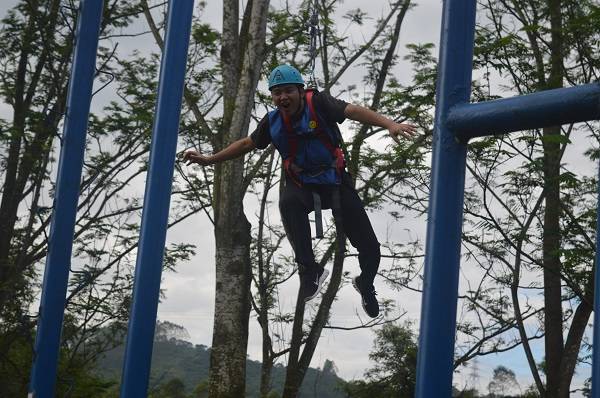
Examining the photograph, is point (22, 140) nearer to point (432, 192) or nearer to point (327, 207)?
point (327, 207)

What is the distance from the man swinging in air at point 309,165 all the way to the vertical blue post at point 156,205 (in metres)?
0.32

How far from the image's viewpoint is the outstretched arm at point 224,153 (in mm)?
3457

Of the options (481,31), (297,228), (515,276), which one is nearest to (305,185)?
(297,228)

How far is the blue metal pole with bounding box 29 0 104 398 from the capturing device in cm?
333

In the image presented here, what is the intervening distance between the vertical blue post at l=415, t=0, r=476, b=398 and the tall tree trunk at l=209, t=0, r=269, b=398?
432cm

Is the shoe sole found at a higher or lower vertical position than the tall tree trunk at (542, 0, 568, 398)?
lower

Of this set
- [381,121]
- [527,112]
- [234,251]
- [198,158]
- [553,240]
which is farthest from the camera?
[553,240]

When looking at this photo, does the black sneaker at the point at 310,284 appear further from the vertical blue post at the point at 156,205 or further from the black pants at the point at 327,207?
the vertical blue post at the point at 156,205

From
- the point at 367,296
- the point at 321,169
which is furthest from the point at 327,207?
the point at 367,296

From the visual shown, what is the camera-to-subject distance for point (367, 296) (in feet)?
11.9

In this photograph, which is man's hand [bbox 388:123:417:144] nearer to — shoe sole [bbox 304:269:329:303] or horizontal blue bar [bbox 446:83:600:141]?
horizontal blue bar [bbox 446:83:600:141]

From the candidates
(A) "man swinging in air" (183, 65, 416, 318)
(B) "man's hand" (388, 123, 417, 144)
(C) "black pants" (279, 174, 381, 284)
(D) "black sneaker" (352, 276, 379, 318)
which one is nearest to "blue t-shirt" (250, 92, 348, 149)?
(A) "man swinging in air" (183, 65, 416, 318)

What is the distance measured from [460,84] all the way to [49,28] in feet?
18.7

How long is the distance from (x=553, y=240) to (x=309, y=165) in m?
3.90
